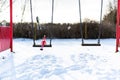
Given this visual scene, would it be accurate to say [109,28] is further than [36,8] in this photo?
Yes

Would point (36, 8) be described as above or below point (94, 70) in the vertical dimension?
above

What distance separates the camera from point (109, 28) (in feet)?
67.2

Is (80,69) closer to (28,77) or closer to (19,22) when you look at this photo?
(28,77)

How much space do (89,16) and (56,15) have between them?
339 centimetres

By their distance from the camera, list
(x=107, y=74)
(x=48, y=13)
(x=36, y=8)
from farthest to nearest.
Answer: (x=48, y=13) → (x=36, y=8) → (x=107, y=74)

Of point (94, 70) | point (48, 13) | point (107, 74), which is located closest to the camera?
point (107, 74)

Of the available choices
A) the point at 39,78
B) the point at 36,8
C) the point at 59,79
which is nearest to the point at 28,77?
the point at 39,78

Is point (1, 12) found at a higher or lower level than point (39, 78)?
higher

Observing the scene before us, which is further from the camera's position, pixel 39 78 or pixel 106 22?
pixel 106 22

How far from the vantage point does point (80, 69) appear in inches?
265

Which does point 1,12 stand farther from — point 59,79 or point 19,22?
point 59,79

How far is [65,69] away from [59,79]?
4.10ft

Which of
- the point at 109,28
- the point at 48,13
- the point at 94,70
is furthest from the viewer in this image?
the point at 109,28

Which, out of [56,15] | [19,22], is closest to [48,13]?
[56,15]
